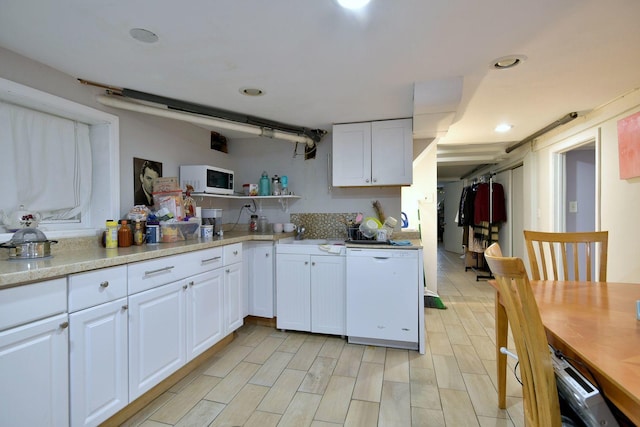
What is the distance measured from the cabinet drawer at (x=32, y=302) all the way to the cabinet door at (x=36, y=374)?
3 centimetres

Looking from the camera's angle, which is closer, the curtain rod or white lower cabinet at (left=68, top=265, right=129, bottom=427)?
white lower cabinet at (left=68, top=265, right=129, bottom=427)

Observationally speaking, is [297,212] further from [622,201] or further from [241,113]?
[622,201]

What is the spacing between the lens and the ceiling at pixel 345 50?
129cm

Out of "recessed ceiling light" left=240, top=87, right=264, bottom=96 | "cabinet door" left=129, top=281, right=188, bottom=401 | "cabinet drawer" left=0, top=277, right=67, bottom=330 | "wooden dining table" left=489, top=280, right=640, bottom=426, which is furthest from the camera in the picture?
"recessed ceiling light" left=240, top=87, right=264, bottom=96

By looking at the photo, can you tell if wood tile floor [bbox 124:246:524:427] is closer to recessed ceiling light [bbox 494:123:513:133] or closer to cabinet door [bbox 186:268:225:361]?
cabinet door [bbox 186:268:225:361]

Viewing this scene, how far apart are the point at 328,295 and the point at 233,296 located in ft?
2.76

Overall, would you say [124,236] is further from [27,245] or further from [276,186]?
[276,186]

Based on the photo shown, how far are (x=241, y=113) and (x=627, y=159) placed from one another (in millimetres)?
3213

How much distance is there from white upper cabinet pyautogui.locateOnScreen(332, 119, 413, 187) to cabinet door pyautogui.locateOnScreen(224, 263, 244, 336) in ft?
4.16

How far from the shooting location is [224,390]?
190cm

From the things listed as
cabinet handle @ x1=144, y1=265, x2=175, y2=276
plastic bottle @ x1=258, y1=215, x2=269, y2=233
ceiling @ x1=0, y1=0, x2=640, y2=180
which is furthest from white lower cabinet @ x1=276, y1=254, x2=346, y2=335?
ceiling @ x1=0, y1=0, x2=640, y2=180

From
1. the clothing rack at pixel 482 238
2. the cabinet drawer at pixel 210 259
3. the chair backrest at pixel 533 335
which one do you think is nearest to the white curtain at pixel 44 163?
the cabinet drawer at pixel 210 259

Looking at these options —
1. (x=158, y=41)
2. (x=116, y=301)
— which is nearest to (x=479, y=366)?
(x=116, y=301)

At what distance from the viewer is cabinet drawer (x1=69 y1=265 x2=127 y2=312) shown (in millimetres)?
1328
